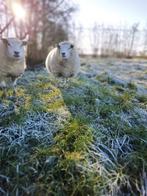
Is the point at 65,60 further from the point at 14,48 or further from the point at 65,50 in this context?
the point at 14,48

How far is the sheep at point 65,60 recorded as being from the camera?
700 cm

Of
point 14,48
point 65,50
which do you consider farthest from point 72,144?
point 65,50

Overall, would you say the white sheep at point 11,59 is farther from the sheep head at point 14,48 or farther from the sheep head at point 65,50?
the sheep head at point 65,50

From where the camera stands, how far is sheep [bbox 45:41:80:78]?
23.0 feet

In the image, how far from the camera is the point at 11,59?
19.5 feet

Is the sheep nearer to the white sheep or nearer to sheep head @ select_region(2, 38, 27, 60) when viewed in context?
the white sheep

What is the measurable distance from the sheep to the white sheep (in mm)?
1141

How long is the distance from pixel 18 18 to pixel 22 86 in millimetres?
5669

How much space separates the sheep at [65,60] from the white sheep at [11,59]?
44.9 inches

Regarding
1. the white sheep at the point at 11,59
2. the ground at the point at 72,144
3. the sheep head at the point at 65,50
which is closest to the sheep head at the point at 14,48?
the white sheep at the point at 11,59

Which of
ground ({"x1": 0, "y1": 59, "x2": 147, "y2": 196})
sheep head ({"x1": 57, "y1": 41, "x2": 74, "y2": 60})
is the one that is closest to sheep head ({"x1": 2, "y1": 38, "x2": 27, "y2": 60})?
ground ({"x1": 0, "y1": 59, "x2": 147, "y2": 196})

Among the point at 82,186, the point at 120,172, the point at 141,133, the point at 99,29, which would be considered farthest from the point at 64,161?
the point at 99,29

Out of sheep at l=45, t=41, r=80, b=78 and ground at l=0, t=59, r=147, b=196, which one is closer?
ground at l=0, t=59, r=147, b=196

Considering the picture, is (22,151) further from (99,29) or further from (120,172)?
(99,29)
